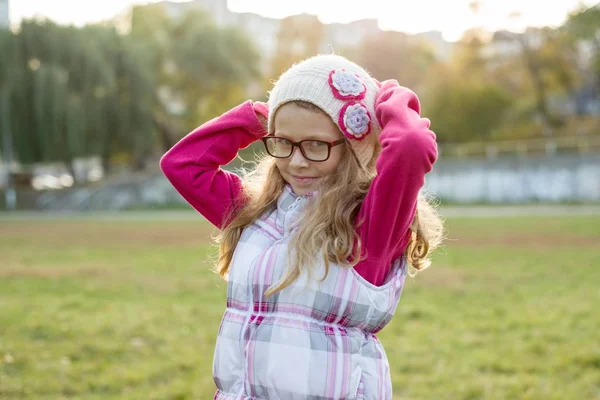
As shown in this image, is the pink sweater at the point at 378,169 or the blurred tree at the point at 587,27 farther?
the blurred tree at the point at 587,27

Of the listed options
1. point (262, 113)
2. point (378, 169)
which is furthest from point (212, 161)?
point (378, 169)

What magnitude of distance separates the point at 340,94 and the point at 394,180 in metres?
0.27

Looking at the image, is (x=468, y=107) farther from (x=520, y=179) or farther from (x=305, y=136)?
(x=305, y=136)

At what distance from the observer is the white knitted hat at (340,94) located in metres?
1.70

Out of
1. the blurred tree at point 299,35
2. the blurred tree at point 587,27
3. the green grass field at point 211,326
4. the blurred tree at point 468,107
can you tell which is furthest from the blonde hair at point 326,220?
the blurred tree at point 299,35

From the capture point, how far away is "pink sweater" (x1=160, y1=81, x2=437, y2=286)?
1583 millimetres

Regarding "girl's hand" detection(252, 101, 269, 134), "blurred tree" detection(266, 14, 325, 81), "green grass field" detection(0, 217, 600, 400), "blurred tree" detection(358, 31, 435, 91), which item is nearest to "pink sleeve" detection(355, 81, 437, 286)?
"girl's hand" detection(252, 101, 269, 134)

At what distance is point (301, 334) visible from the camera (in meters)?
1.64

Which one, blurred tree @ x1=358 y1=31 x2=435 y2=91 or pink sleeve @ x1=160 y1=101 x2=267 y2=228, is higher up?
blurred tree @ x1=358 y1=31 x2=435 y2=91

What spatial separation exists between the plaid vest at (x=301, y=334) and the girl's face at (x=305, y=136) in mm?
126

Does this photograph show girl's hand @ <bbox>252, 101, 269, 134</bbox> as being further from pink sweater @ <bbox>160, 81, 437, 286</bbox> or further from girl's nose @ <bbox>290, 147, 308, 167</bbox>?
girl's nose @ <bbox>290, 147, 308, 167</bbox>

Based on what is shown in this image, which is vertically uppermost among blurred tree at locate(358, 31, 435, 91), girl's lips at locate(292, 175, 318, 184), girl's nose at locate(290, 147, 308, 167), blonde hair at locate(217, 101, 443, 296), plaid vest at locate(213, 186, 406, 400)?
blurred tree at locate(358, 31, 435, 91)

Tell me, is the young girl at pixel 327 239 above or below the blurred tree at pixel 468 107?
above

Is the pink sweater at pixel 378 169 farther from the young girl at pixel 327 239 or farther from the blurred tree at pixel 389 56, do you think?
the blurred tree at pixel 389 56
